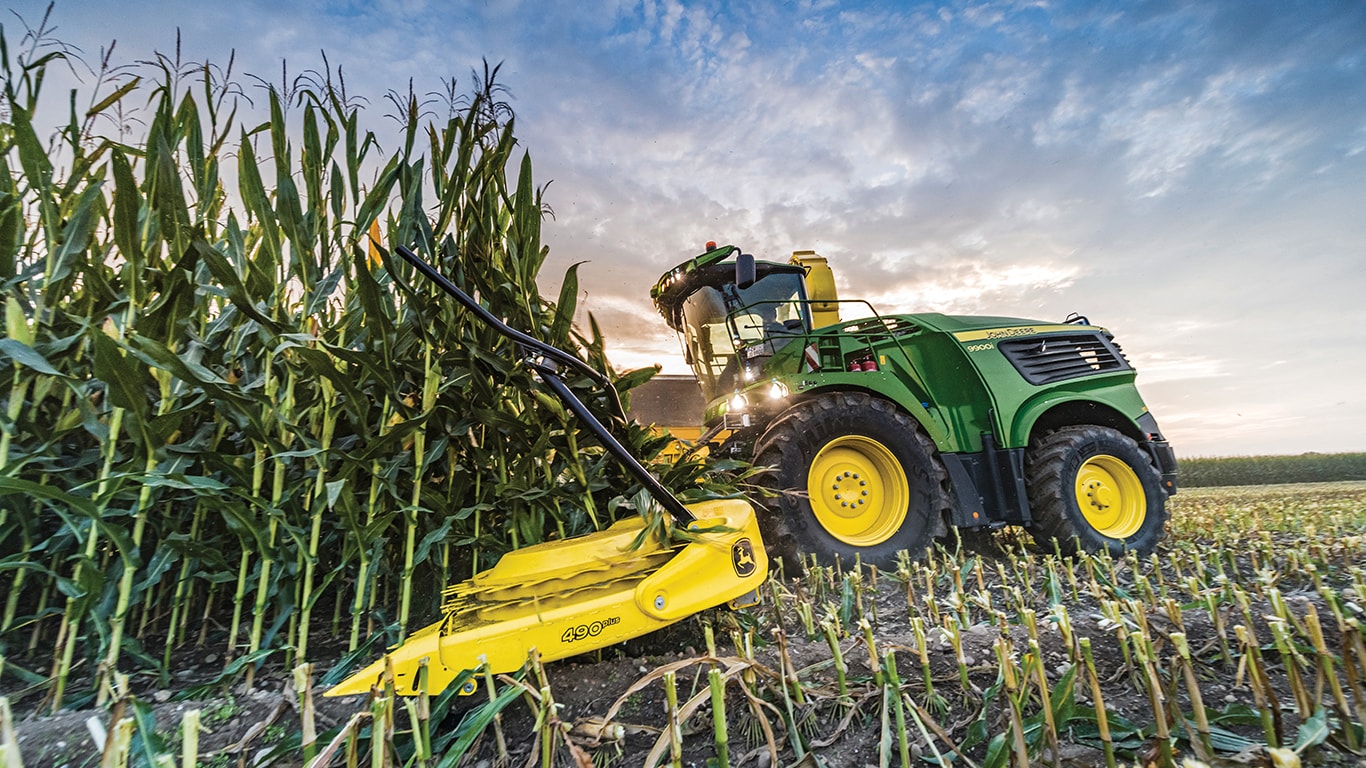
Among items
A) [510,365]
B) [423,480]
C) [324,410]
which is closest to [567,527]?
[423,480]

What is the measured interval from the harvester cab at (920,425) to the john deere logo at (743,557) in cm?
155

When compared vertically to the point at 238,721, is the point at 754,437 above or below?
above

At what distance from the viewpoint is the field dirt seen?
1182 millimetres

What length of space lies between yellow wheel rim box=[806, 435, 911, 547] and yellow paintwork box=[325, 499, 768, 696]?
1.91m

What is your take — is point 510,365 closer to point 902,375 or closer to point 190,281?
point 190,281

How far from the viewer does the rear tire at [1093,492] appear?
3.68 m

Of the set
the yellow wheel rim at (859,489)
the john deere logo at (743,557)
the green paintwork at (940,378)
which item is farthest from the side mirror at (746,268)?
the john deere logo at (743,557)

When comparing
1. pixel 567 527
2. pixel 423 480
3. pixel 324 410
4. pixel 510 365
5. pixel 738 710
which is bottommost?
pixel 738 710

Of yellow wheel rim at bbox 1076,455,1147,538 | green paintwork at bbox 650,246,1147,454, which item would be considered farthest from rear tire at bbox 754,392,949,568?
yellow wheel rim at bbox 1076,455,1147,538

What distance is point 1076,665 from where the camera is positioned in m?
1.12

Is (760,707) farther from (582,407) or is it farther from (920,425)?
(920,425)

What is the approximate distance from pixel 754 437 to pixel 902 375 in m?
1.22

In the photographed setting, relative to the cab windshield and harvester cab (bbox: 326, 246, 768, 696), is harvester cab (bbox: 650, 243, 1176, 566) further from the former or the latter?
harvester cab (bbox: 326, 246, 768, 696)

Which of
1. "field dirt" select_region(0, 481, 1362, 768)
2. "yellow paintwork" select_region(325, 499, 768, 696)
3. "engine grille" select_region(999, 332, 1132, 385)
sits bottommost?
"field dirt" select_region(0, 481, 1362, 768)
